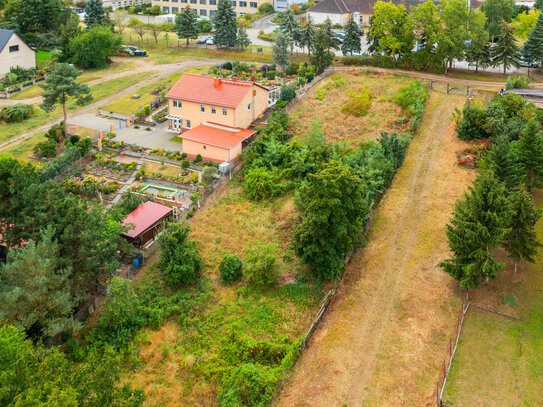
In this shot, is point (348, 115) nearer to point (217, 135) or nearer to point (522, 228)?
point (217, 135)

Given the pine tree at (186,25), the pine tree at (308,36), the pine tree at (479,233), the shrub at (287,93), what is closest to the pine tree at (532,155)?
the pine tree at (479,233)

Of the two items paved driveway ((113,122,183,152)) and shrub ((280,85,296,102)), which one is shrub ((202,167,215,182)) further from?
shrub ((280,85,296,102))

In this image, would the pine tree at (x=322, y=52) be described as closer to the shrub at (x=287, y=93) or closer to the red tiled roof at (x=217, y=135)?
the shrub at (x=287, y=93)

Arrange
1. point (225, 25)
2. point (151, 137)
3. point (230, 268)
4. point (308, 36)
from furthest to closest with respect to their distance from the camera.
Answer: point (225, 25), point (308, 36), point (151, 137), point (230, 268)

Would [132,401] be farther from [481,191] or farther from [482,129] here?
[482,129]

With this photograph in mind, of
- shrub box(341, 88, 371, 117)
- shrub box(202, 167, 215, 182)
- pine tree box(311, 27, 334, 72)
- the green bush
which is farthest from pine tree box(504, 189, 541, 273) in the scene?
pine tree box(311, 27, 334, 72)

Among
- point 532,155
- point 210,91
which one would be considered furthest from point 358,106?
point 532,155
